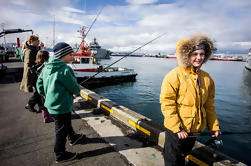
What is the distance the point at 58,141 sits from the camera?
217 cm

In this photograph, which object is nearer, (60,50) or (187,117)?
(187,117)

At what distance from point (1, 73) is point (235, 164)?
13827 millimetres

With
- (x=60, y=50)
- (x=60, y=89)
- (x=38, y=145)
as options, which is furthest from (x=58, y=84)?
(x=38, y=145)

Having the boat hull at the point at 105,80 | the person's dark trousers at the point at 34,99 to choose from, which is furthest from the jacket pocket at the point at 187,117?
the boat hull at the point at 105,80

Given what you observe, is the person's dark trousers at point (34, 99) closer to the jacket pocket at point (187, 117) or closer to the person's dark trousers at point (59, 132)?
the person's dark trousers at point (59, 132)

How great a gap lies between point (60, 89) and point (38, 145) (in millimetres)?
1524

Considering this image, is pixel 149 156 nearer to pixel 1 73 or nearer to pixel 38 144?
pixel 38 144

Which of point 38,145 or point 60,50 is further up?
point 60,50

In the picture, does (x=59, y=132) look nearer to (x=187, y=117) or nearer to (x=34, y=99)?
(x=187, y=117)

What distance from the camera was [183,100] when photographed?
5.41 feet

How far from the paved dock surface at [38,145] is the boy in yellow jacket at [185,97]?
108 cm

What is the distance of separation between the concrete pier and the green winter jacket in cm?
102

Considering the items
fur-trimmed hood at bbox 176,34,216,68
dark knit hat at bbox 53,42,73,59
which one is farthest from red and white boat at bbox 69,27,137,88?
fur-trimmed hood at bbox 176,34,216,68

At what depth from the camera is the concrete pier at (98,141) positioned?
2256mm
